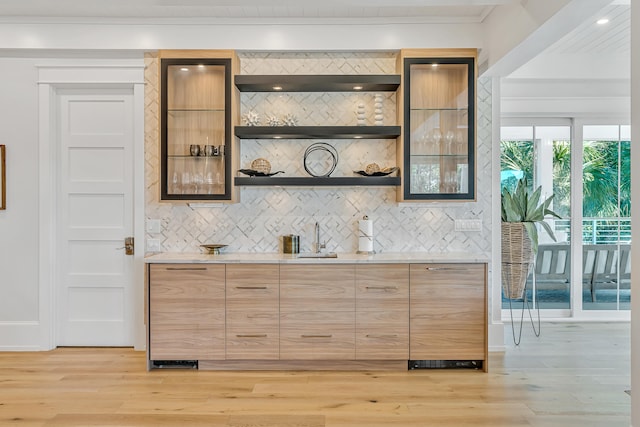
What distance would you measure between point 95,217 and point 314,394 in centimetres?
244

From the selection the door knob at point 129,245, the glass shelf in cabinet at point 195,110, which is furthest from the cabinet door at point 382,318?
the door knob at point 129,245

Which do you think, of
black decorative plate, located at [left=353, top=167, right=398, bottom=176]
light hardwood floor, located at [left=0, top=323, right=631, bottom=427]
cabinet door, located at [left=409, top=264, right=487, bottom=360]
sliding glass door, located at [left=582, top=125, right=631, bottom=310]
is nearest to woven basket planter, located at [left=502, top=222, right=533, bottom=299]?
light hardwood floor, located at [left=0, top=323, right=631, bottom=427]

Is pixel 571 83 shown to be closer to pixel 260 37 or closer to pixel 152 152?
pixel 260 37

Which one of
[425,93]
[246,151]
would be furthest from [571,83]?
[246,151]

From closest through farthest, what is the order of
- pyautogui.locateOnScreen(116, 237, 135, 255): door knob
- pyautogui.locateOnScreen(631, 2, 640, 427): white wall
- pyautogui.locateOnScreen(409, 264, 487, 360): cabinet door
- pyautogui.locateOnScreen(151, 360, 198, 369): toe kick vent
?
pyautogui.locateOnScreen(631, 2, 640, 427): white wall < pyautogui.locateOnScreen(409, 264, 487, 360): cabinet door < pyautogui.locateOnScreen(151, 360, 198, 369): toe kick vent < pyautogui.locateOnScreen(116, 237, 135, 255): door knob

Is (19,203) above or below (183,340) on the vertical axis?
above

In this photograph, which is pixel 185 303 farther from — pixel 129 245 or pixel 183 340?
pixel 129 245

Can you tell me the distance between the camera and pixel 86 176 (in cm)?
413

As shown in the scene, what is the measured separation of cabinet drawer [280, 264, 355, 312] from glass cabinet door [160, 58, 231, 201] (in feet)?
2.96

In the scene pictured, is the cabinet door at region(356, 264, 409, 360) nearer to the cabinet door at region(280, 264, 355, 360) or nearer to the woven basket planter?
the cabinet door at region(280, 264, 355, 360)

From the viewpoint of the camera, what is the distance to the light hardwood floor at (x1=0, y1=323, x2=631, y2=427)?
2.74m

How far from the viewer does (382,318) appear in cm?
352

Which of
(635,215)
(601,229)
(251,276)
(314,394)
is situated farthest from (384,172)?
(601,229)

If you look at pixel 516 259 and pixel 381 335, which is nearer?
pixel 381 335
